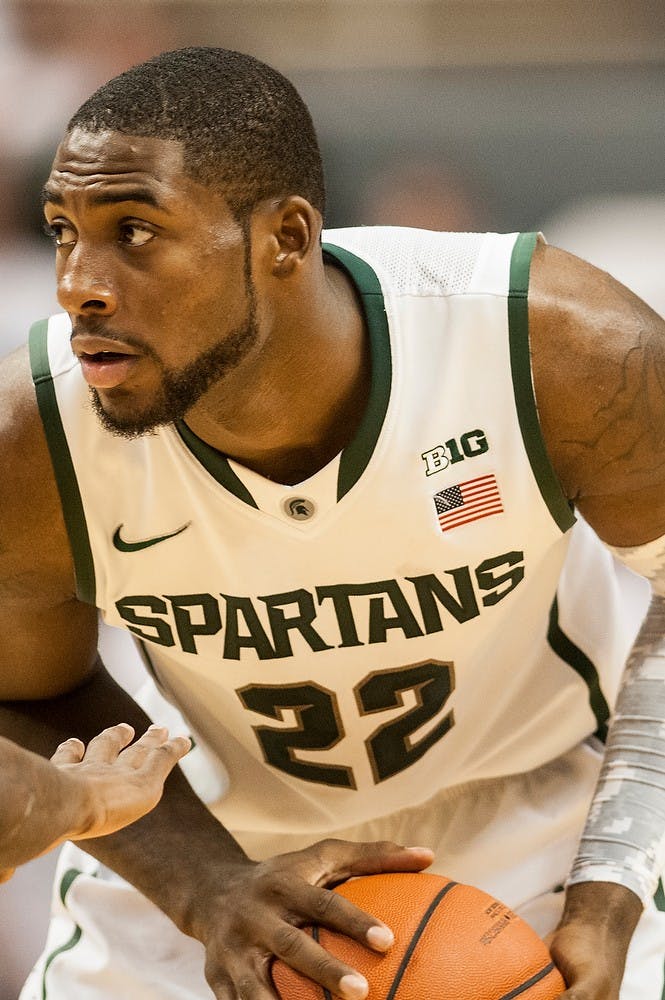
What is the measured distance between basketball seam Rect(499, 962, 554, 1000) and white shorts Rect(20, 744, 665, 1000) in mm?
357

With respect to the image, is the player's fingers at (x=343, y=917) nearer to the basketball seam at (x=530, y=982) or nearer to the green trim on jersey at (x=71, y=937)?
the basketball seam at (x=530, y=982)

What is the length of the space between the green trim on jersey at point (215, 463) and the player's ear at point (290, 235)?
31cm

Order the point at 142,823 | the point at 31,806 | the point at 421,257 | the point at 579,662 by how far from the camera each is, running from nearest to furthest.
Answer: the point at 31,806 → the point at 421,257 → the point at 142,823 → the point at 579,662

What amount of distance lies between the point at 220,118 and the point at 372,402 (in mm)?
502

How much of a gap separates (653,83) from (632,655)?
152 inches

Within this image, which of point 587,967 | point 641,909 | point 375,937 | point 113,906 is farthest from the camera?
point 113,906

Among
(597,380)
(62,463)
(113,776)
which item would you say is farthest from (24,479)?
(597,380)

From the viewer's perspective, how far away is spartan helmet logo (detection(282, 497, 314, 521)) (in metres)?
2.29

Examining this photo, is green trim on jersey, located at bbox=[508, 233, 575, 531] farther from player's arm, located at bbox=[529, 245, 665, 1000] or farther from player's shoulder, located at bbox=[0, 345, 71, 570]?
player's shoulder, located at bbox=[0, 345, 71, 570]

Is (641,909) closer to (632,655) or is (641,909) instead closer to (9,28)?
(632,655)

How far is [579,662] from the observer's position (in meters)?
2.68

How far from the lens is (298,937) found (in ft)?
6.52

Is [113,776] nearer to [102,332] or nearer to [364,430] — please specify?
[102,332]

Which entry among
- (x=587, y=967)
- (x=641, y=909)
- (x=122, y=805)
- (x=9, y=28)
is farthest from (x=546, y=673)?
(x=9, y=28)
